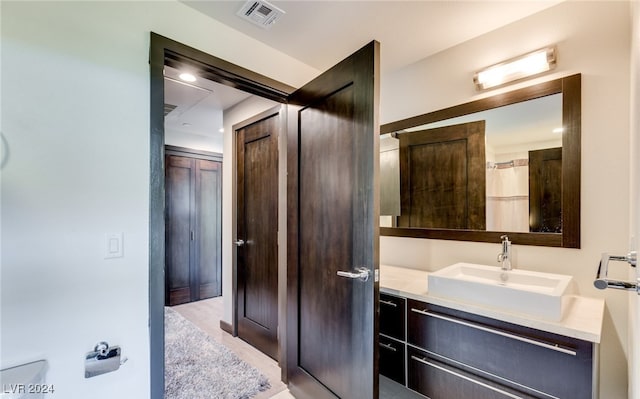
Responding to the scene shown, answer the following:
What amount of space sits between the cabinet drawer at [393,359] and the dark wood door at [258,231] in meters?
1.06

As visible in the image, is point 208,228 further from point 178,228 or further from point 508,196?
point 508,196

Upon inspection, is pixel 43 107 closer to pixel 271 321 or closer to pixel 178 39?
pixel 178 39

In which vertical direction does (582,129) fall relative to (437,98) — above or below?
below

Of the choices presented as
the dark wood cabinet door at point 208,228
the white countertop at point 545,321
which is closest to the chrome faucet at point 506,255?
the white countertop at point 545,321

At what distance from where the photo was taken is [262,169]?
8.86ft

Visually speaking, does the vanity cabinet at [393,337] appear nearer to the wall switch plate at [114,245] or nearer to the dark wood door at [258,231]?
the dark wood door at [258,231]

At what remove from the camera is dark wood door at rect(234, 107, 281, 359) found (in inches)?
100

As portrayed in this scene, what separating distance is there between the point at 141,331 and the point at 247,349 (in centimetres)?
154

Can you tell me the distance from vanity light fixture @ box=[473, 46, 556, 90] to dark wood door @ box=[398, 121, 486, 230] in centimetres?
26

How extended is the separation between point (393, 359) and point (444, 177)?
4.25 feet

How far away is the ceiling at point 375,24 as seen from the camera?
160cm

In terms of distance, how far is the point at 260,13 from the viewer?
1.63 metres

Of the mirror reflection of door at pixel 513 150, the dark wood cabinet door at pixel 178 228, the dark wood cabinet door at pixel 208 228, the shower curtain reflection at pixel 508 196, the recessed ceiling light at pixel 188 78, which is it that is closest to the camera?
the mirror reflection of door at pixel 513 150

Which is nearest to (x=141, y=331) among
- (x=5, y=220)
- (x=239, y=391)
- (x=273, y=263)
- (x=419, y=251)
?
(x=5, y=220)
